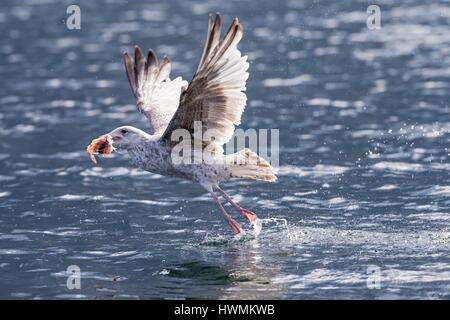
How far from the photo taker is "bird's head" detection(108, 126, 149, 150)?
13.6 metres

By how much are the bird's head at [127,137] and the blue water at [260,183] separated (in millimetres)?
1302

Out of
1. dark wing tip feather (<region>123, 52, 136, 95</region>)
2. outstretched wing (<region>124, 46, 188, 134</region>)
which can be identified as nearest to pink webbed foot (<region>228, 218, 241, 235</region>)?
outstretched wing (<region>124, 46, 188, 134</region>)

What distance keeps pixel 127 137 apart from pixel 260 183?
3.49m

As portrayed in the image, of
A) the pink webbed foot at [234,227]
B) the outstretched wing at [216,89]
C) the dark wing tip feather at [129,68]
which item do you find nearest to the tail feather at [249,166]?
the outstretched wing at [216,89]

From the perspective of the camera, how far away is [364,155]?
57.2 feet

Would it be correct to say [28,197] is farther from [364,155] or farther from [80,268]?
[364,155]

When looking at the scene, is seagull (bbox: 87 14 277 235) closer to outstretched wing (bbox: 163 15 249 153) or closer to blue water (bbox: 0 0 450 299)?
outstretched wing (bbox: 163 15 249 153)

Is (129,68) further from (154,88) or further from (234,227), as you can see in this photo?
(234,227)

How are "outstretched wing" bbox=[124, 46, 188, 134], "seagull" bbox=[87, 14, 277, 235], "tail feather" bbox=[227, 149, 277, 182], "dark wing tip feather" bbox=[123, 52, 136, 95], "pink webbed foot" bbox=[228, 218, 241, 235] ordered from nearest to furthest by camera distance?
"seagull" bbox=[87, 14, 277, 235] → "tail feather" bbox=[227, 149, 277, 182] → "pink webbed foot" bbox=[228, 218, 241, 235] → "dark wing tip feather" bbox=[123, 52, 136, 95] → "outstretched wing" bbox=[124, 46, 188, 134]

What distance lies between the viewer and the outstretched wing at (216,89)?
12180 millimetres

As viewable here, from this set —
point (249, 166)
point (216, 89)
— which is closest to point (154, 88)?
point (249, 166)

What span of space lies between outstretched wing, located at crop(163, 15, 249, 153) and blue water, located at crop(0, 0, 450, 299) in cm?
163

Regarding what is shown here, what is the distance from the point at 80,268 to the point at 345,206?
394 cm

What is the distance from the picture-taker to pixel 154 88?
49.0 feet
